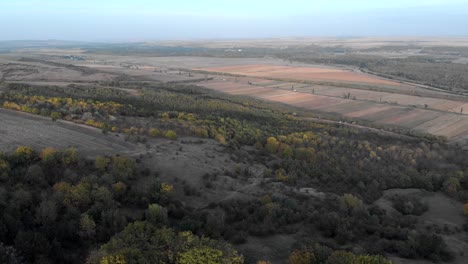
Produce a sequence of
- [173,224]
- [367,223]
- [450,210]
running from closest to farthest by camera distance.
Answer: [173,224] → [367,223] → [450,210]

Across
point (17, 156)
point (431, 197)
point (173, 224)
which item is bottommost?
point (431, 197)

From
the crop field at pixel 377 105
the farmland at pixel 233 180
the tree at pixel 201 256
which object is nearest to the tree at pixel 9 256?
the farmland at pixel 233 180

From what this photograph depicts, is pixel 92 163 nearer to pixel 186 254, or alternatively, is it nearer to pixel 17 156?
pixel 17 156

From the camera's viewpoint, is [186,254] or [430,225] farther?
[430,225]

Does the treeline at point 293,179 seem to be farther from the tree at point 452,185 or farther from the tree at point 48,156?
the tree at point 48,156

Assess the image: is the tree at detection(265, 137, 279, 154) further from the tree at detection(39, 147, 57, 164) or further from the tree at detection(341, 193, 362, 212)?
the tree at detection(39, 147, 57, 164)

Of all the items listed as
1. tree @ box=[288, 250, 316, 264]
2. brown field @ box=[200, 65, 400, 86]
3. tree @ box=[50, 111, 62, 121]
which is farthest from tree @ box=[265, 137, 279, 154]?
brown field @ box=[200, 65, 400, 86]

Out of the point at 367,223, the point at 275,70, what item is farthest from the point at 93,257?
the point at 275,70

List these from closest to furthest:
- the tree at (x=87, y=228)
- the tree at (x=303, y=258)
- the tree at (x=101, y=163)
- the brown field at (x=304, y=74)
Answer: the tree at (x=303, y=258)
the tree at (x=87, y=228)
the tree at (x=101, y=163)
the brown field at (x=304, y=74)
